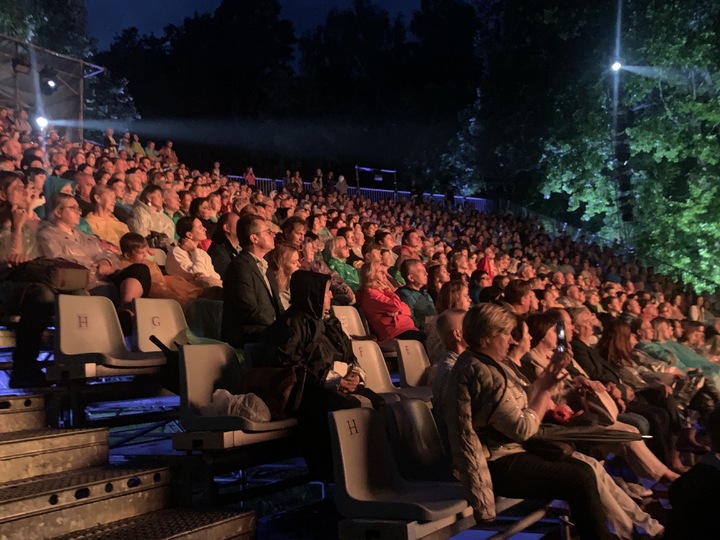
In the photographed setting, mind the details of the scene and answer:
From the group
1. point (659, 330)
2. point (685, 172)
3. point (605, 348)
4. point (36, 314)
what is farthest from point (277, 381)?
point (685, 172)

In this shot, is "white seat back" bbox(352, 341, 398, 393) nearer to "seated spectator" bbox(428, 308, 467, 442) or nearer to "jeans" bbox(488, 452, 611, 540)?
"seated spectator" bbox(428, 308, 467, 442)

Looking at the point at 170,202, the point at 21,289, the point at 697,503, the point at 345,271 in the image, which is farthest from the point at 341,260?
the point at 697,503

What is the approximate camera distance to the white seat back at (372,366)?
4.82 meters

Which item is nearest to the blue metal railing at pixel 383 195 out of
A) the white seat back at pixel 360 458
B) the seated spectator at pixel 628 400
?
the seated spectator at pixel 628 400

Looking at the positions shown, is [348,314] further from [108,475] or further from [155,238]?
[108,475]

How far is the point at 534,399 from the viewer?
142 inches

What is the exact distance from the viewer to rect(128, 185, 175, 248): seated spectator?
648cm

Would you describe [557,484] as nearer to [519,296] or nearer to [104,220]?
[519,296]

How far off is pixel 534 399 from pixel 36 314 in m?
2.64

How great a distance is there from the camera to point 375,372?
194 inches

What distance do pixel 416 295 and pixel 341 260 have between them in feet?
3.41

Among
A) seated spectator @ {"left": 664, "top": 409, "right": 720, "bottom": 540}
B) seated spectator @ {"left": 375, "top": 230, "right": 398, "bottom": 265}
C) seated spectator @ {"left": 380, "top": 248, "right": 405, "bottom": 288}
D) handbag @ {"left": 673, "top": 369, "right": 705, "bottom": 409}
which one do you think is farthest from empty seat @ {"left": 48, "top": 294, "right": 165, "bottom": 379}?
handbag @ {"left": 673, "top": 369, "right": 705, "bottom": 409}

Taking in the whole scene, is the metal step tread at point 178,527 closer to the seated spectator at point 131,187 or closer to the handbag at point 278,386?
the handbag at point 278,386

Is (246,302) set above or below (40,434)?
above
